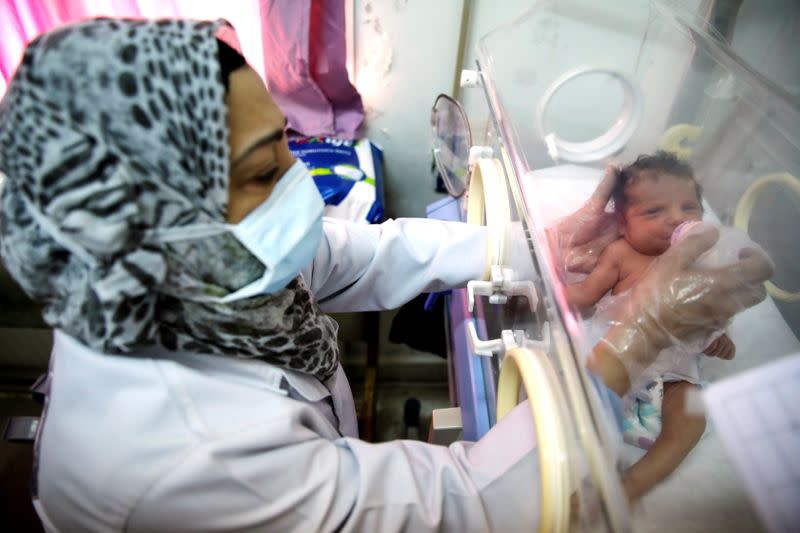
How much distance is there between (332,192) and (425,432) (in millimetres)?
1234

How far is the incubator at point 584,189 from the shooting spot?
62cm

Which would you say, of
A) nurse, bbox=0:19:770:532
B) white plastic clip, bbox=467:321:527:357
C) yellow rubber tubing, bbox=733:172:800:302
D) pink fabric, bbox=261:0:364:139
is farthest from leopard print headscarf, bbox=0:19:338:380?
yellow rubber tubing, bbox=733:172:800:302

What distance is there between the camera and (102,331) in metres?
0.57

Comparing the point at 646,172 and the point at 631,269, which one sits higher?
the point at 646,172

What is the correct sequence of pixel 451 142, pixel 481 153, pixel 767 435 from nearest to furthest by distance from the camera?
pixel 767 435, pixel 481 153, pixel 451 142

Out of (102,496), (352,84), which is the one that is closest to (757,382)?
(102,496)

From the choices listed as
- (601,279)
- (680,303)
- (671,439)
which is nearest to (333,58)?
(601,279)

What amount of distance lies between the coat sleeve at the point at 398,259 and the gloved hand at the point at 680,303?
0.36 m

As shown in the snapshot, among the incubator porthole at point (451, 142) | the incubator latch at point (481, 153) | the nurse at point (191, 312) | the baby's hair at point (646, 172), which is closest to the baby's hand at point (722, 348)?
the nurse at point (191, 312)

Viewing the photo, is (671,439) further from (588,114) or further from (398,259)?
(588,114)

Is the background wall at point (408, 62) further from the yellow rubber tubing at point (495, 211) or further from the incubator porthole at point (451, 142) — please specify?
the yellow rubber tubing at point (495, 211)

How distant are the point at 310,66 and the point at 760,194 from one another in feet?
4.53

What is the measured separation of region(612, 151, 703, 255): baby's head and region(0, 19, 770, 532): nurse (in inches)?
8.2

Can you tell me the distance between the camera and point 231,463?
2.01ft
